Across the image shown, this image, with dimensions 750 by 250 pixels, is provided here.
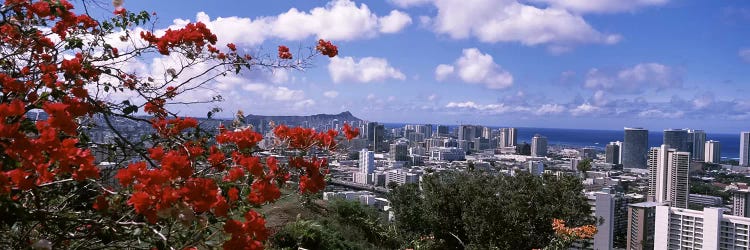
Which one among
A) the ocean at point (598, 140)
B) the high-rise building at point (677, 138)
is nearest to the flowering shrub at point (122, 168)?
the ocean at point (598, 140)

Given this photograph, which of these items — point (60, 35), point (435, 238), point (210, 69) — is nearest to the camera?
point (60, 35)

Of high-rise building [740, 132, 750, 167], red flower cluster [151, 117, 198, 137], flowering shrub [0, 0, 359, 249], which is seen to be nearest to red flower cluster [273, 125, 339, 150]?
flowering shrub [0, 0, 359, 249]

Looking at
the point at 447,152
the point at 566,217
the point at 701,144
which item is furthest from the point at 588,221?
the point at 701,144

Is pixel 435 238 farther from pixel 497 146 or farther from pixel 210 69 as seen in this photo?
pixel 497 146

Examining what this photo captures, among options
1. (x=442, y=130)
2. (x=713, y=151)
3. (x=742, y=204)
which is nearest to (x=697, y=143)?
(x=713, y=151)

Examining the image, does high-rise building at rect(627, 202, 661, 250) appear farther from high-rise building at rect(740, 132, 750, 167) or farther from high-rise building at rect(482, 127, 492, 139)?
high-rise building at rect(740, 132, 750, 167)

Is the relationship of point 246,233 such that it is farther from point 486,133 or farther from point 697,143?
point 486,133

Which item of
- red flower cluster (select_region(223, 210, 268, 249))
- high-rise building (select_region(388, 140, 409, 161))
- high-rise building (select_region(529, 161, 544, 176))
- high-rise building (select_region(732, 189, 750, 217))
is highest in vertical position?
red flower cluster (select_region(223, 210, 268, 249))
